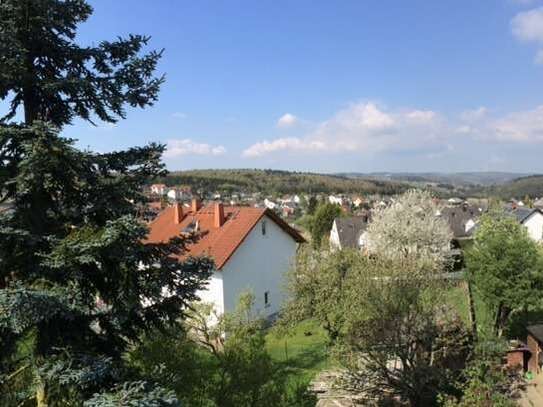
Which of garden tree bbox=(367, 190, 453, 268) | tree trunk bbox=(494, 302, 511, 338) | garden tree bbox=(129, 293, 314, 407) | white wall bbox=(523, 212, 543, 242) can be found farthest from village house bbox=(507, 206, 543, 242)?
garden tree bbox=(129, 293, 314, 407)

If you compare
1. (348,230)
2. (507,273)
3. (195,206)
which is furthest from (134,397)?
(348,230)

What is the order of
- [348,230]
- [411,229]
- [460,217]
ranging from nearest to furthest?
[411,229]
[348,230]
[460,217]

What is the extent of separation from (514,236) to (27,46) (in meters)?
21.3

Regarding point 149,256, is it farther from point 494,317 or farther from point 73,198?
point 494,317

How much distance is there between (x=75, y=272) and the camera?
224 inches

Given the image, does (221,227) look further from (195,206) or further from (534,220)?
(534,220)

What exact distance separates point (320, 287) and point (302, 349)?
4.51 m

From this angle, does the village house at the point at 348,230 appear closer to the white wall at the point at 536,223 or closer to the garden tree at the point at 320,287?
the white wall at the point at 536,223

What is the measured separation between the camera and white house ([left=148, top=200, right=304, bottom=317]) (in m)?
24.4

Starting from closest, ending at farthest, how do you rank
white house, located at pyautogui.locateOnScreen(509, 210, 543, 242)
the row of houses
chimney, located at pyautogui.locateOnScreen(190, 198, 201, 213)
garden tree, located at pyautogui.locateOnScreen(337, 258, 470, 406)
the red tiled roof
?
garden tree, located at pyautogui.locateOnScreen(337, 258, 470, 406)
the red tiled roof
chimney, located at pyautogui.locateOnScreen(190, 198, 201, 213)
the row of houses
white house, located at pyautogui.locateOnScreen(509, 210, 543, 242)

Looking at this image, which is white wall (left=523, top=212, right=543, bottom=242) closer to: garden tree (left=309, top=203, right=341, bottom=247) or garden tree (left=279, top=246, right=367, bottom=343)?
garden tree (left=309, top=203, right=341, bottom=247)

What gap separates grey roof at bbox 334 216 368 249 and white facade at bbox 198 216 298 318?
27.6 m

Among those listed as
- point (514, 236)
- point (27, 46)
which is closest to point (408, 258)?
point (514, 236)

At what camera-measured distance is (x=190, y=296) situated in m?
6.86
